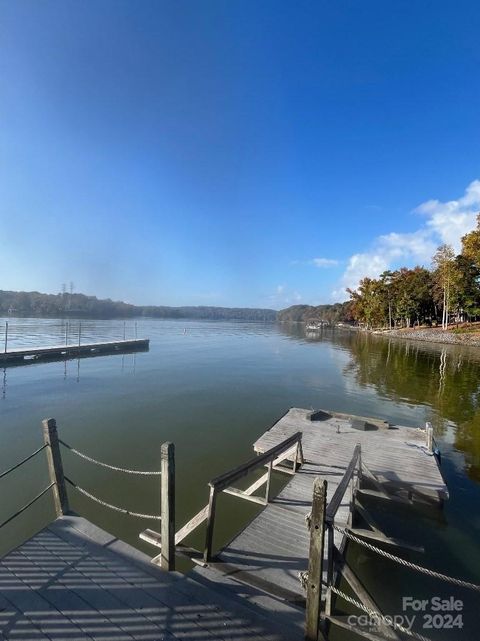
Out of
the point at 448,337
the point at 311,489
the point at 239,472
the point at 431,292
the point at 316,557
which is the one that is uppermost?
the point at 431,292

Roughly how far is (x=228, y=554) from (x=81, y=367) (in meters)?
20.7

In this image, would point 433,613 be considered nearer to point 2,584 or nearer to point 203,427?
point 2,584

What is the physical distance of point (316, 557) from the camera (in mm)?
2801

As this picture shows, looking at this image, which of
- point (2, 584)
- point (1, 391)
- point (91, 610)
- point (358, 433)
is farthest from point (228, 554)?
point (1, 391)

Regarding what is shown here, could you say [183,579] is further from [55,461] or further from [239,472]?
[55,461]

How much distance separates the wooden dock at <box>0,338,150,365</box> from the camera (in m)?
22.5

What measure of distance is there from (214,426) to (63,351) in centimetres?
2036

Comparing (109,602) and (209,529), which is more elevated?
(209,529)

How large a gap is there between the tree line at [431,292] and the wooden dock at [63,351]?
4557 cm

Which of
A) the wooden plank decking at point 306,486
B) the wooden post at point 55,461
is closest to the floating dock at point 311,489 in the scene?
the wooden plank decking at point 306,486

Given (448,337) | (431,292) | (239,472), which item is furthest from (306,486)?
(431,292)

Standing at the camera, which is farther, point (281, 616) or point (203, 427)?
point (203, 427)

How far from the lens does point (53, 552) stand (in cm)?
377

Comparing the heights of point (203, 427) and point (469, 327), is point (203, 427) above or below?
below
